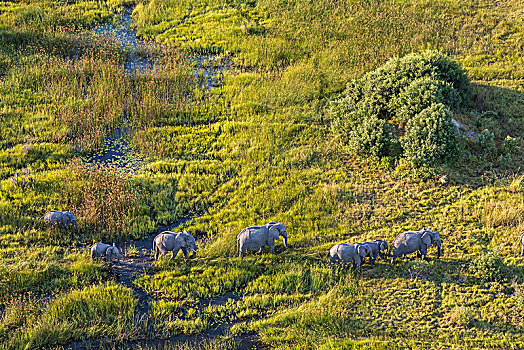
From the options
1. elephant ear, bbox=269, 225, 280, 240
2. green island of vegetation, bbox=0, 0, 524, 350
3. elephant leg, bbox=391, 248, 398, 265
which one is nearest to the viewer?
green island of vegetation, bbox=0, 0, 524, 350

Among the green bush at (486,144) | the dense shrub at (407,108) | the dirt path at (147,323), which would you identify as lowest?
the dirt path at (147,323)

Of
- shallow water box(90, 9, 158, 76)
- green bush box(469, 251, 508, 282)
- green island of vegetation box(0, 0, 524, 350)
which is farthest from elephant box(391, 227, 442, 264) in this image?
shallow water box(90, 9, 158, 76)

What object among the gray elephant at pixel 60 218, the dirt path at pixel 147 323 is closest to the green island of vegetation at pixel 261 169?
the dirt path at pixel 147 323

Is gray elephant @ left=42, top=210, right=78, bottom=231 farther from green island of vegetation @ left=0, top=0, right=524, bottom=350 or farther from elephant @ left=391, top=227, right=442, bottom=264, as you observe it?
elephant @ left=391, top=227, right=442, bottom=264

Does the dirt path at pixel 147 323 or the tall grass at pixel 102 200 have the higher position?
the tall grass at pixel 102 200

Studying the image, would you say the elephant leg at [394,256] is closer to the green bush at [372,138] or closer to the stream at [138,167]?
the stream at [138,167]

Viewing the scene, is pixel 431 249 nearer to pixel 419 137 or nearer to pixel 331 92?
pixel 419 137

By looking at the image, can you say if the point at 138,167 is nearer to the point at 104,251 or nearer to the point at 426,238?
the point at 104,251
